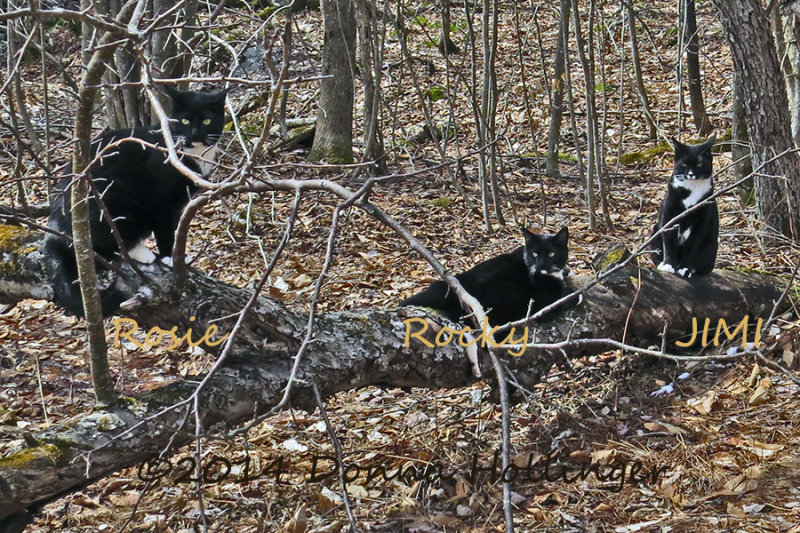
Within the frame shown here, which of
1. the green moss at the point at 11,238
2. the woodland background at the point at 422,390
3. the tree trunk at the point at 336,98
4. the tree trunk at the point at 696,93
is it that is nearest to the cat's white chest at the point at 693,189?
the woodland background at the point at 422,390

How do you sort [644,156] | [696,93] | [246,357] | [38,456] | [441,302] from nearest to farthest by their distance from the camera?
[38,456] < [246,357] < [441,302] < [644,156] < [696,93]

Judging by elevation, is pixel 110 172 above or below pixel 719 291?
above

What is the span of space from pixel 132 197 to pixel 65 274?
22.2 inches

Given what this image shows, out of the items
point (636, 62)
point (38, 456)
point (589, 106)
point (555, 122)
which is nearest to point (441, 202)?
point (555, 122)

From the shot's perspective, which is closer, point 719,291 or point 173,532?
point 173,532

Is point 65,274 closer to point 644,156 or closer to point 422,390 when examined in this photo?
point 422,390

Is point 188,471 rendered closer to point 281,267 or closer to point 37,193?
point 281,267

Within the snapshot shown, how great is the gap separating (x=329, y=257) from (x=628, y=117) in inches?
324

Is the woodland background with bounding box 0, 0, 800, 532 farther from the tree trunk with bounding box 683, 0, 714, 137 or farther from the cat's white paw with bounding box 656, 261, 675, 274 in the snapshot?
the cat's white paw with bounding box 656, 261, 675, 274

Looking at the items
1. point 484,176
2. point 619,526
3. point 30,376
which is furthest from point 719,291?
point 30,376

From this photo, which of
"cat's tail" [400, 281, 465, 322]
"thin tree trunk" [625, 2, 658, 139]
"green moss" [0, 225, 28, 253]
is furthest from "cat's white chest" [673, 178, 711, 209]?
"green moss" [0, 225, 28, 253]

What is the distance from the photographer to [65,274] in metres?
3.69

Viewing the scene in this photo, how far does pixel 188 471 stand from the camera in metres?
3.98

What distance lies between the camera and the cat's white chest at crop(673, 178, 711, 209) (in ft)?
17.4
